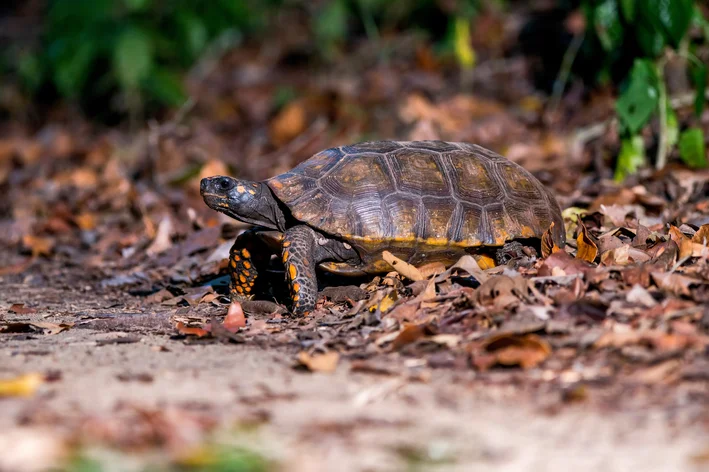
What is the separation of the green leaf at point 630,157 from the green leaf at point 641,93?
34 centimetres

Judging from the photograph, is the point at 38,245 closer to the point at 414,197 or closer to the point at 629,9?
the point at 414,197

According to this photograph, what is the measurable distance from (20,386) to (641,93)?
563 cm

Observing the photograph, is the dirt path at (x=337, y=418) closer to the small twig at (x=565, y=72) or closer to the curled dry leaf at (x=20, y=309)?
the curled dry leaf at (x=20, y=309)

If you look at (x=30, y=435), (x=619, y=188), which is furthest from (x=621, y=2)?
(x=30, y=435)

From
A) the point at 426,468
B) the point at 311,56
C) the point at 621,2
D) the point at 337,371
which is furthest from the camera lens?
the point at 311,56

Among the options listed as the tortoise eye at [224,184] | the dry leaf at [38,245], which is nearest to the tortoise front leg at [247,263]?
the tortoise eye at [224,184]

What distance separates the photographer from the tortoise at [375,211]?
16.7 ft

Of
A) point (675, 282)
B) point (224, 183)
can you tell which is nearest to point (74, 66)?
point (224, 183)

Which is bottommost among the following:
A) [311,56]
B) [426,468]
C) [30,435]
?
[426,468]

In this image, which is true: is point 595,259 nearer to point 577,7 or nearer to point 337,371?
point 337,371

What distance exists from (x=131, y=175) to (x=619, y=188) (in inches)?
232

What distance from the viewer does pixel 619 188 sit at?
6.86 metres

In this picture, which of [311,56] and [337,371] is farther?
[311,56]

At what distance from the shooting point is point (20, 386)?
3.15m
